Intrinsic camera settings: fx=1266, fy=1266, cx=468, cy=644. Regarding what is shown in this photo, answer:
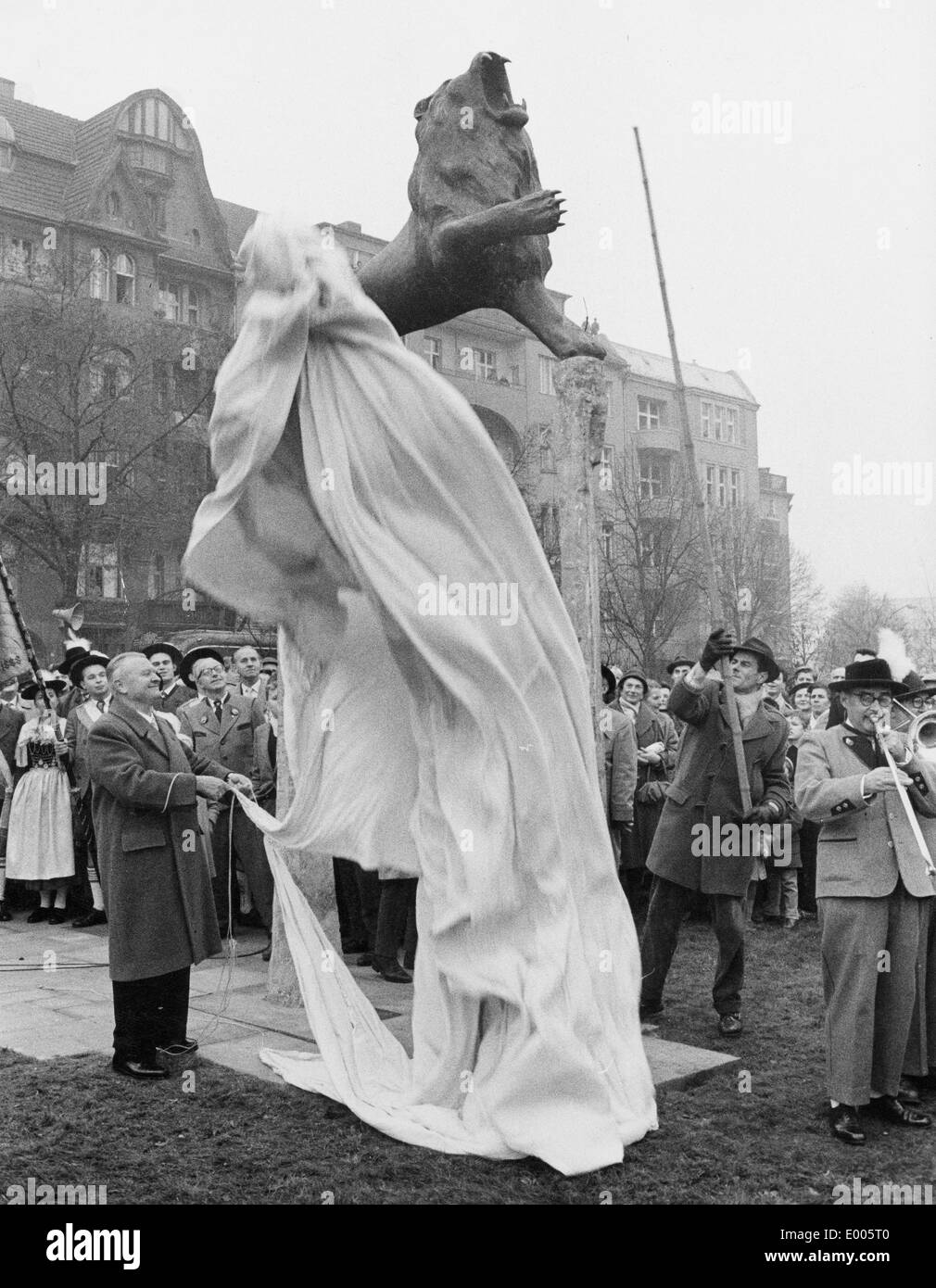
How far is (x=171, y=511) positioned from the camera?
26.3 m

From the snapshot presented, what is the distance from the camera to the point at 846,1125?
499 cm

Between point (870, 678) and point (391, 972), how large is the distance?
3630 mm

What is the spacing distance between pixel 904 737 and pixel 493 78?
329cm

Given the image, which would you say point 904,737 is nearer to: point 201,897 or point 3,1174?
point 201,897

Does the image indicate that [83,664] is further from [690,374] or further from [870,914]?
[690,374]

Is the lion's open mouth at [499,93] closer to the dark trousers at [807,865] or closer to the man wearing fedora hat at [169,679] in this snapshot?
the man wearing fedora hat at [169,679]

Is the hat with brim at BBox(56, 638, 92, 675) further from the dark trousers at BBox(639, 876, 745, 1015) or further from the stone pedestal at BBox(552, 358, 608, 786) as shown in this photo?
the dark trousers at BBox(639, 876, 745, 1015)

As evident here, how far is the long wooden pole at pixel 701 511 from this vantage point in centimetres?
573

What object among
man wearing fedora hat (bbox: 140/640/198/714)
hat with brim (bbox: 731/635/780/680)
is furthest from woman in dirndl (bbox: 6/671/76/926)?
hat with brim (bbox: 731/635/780/680)

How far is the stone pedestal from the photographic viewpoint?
605 cm

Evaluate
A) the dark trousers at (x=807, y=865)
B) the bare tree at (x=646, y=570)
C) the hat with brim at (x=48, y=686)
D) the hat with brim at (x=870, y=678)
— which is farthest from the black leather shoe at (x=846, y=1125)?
the bare tree at (x=646, y=570)

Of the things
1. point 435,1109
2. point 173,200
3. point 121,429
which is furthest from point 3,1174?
point 173,200

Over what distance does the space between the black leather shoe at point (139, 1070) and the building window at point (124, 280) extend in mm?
27169

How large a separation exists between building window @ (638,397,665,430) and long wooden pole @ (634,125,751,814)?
107 ft
